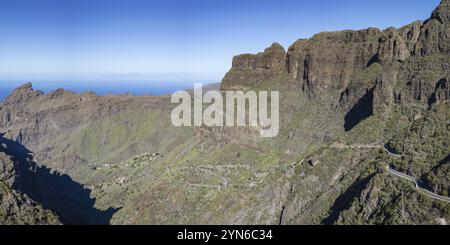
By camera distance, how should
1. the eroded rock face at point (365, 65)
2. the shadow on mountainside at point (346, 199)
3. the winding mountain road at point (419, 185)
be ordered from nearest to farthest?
the winding mountain road at point (419, 185), the shadow on mountainside at point (346, 199), the eroded rock face at point (365, 65)

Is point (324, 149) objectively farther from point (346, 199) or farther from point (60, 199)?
point (60, 199)

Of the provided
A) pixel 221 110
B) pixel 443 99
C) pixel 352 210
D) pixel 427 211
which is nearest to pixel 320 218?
pixel 352 210

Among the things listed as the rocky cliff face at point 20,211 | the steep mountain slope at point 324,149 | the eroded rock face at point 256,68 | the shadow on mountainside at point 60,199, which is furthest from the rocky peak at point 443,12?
the shadow on mountainside at point 60,199

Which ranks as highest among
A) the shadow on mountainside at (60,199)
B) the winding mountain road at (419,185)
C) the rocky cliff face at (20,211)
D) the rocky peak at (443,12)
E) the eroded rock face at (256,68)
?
the rocky peak at (443,12)

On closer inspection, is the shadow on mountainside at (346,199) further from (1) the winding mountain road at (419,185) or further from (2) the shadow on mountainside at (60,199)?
(2) the shadow on mountainside at (60,199)

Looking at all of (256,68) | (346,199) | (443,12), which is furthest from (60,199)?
(443,12)

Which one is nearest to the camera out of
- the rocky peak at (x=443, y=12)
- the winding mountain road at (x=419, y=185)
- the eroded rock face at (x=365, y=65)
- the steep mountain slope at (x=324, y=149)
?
the winding mountain road at (x=419, y=185)
